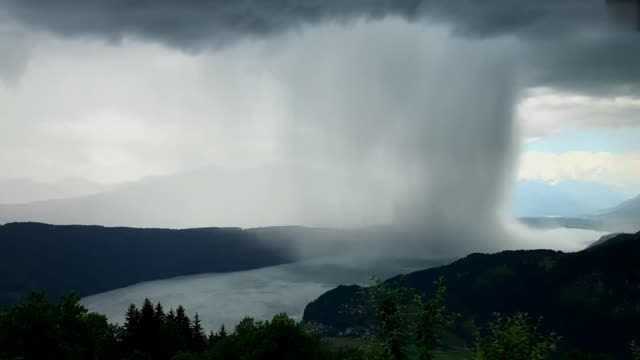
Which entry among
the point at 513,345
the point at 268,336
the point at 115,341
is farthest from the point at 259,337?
the point at 513,345

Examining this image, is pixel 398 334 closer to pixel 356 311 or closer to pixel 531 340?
pixel 356 311

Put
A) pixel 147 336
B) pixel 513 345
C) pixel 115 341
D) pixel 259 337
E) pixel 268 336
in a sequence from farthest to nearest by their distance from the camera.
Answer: pixel 115 341
pixel 147 336
pixel 259 337
pixel 268 336
pixel 513 345

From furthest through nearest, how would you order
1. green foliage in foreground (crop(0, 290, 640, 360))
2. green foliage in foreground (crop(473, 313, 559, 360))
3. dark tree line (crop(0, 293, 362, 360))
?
1. dark tree line (crop(0, 293, 362, 360))
2. green foliage in foreground (crop(0, 290, 640, 360))
3. green foliage in foreground (crop(473, 313, 559, 360))

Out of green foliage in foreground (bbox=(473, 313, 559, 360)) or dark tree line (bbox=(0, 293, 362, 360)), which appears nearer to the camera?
green foliage in foreground (bbox=(473, 313, 559, 360))

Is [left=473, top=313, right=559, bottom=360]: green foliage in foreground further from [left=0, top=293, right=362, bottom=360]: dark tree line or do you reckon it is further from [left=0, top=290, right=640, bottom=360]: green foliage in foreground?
[left=0, top=293, right=362, bottom=360]: dark tree line

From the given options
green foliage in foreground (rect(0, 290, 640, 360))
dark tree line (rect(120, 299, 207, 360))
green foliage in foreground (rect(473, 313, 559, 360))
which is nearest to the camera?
green foliage in foreground (rect(473, 313, 559, 360))

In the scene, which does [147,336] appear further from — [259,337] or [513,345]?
[513,345]

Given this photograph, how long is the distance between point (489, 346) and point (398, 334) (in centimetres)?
542

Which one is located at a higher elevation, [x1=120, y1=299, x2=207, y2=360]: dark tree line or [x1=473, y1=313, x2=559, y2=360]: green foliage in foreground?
[x1=473, y1=313, x2=559, y2=360]: green foliage in foreground

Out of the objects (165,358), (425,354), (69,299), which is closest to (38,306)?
(69,299)

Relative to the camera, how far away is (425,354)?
39344 mm

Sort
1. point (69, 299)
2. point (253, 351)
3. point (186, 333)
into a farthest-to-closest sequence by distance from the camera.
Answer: point (186, 333) < point (69, 299) < point (253, 351)

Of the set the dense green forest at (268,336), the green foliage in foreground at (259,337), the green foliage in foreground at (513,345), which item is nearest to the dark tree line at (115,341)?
the dense green forest at (268,336)

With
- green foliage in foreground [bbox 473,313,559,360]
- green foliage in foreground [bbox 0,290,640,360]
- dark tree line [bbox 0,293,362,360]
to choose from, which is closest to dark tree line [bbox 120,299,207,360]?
dark tree line [bbox 0,293,362,360]
